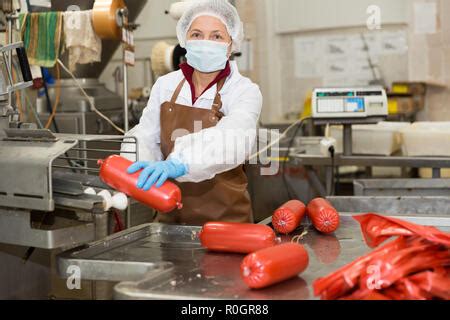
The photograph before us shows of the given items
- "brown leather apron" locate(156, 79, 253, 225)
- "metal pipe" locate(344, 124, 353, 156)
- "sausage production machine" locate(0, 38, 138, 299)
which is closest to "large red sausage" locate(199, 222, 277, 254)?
"sausage production machine" locate(0, 38, 138, 299)

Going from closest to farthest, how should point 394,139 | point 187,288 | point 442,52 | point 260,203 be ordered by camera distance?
1. point 187,288
2. point 394,139
3. point 260,203
4. point 442,52

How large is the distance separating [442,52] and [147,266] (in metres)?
4.37

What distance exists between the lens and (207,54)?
7.11 feet

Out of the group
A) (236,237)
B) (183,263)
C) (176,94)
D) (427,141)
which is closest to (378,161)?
(427,141)

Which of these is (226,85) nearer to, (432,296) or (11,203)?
(11,203)

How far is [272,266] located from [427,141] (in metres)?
2.33

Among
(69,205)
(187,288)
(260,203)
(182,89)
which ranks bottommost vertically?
(260,203)

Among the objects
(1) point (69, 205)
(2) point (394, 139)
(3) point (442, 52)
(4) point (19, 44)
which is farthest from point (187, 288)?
(3) point (442, 52)

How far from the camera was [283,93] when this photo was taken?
6.20 metres

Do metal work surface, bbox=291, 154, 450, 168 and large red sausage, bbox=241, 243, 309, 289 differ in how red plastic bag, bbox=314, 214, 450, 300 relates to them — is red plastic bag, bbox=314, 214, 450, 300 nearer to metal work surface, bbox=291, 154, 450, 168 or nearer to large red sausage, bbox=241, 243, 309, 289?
large red sausage, bbox=241, 243, 309, 289

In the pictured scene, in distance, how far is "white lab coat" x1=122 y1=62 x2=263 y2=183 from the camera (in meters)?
1.75

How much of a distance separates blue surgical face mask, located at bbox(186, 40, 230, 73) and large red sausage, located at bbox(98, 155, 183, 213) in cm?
76

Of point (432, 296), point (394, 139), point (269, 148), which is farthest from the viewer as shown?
point (269, 148)

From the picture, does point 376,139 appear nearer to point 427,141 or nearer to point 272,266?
point 427,141
